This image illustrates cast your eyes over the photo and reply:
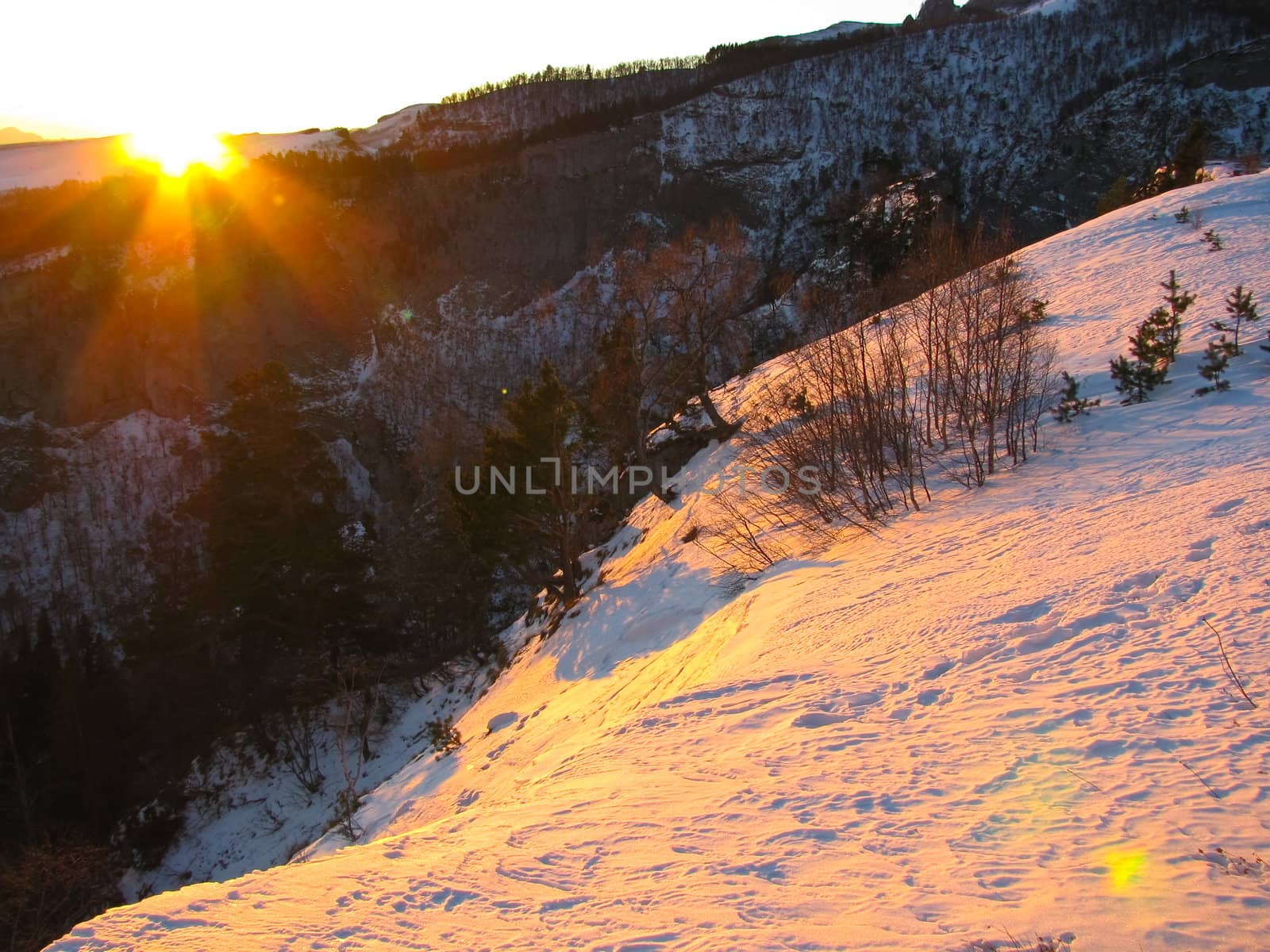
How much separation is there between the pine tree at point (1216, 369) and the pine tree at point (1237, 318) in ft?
0.37

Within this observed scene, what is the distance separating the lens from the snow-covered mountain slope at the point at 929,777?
3111mm

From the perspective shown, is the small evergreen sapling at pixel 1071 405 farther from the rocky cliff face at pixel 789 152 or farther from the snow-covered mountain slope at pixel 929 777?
the rocky cliff face at pixel 789 152

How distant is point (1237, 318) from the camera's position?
34.6 feet

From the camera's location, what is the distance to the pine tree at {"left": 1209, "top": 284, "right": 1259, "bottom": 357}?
10.2 meters

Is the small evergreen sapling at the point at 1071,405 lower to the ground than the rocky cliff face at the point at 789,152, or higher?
lower

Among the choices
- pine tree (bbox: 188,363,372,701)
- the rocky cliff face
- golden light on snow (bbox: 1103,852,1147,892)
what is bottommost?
pine tree (bbox: 188,363,372,701)

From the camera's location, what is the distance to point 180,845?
61.3 ft

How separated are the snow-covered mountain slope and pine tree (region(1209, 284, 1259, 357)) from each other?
170cm

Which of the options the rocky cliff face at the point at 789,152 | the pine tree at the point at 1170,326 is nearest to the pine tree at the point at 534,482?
the pine tree at the point at 1170,326

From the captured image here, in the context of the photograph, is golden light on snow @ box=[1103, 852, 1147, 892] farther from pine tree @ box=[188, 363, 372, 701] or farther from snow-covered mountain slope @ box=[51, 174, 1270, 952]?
pine tree @ box=[188, 363, 372, 701]

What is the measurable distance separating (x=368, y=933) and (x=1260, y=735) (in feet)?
15.5

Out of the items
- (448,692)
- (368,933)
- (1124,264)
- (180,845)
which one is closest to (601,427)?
(448,692)

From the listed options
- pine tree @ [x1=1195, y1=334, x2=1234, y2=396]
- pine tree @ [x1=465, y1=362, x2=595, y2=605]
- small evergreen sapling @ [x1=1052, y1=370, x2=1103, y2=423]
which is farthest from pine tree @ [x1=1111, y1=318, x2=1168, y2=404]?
pine tree @ [x1=465, y1=362, x2=595, y2=605]

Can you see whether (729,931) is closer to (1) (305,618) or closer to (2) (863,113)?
(1) (305,618)
